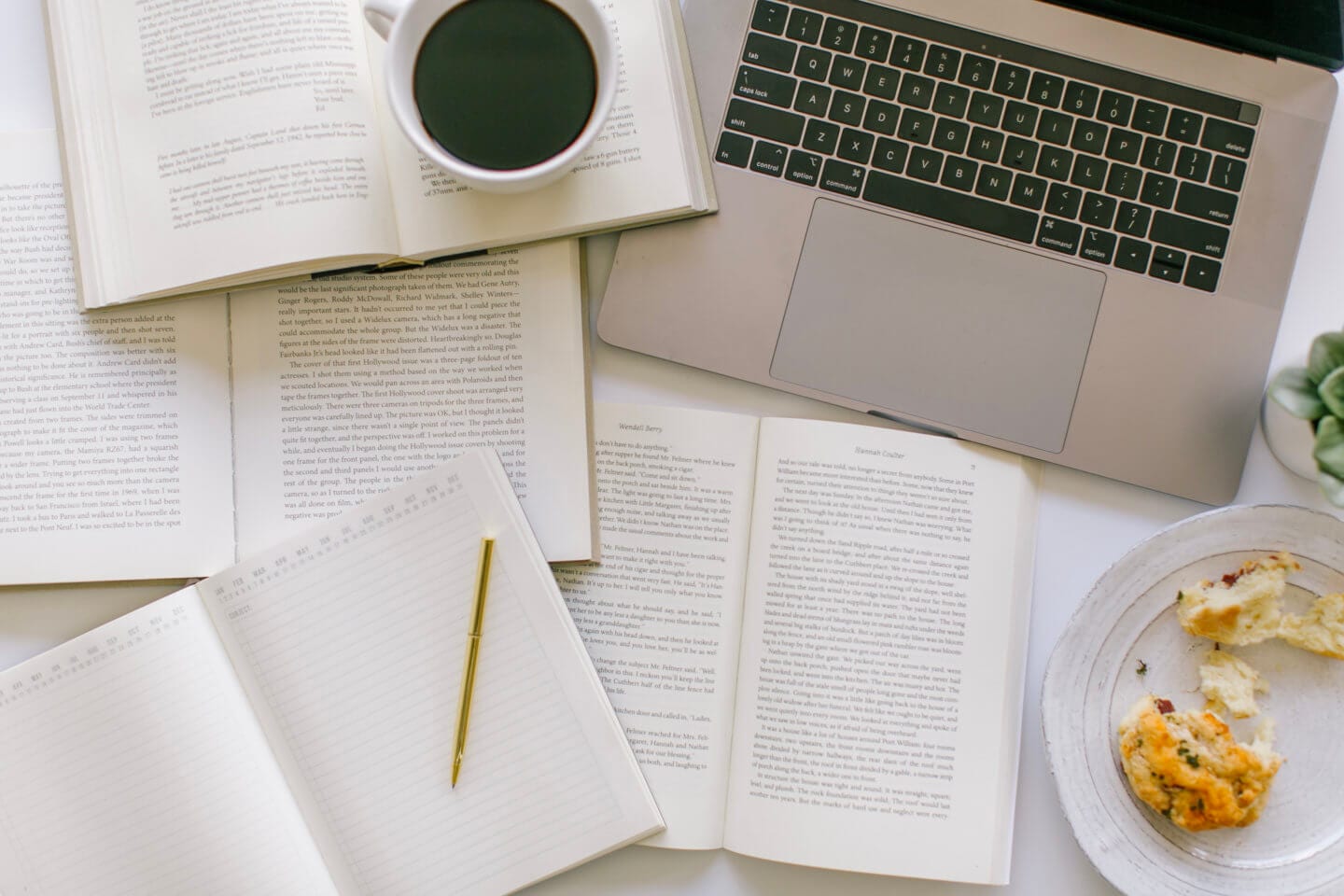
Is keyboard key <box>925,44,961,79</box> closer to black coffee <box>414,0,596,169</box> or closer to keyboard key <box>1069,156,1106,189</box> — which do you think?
keyboard key <box>1069,156,1106,189</box>

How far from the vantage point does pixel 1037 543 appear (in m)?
0.71

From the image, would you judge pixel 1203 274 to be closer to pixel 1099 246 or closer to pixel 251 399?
pixel 1099 246

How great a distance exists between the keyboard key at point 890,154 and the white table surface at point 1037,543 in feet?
0.57

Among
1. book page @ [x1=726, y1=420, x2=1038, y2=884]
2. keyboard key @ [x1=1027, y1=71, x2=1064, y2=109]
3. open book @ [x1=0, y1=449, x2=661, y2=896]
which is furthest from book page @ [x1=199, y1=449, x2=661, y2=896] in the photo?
keyboard key @ [x1=1027, y1=71, x2=1064, y2=109]

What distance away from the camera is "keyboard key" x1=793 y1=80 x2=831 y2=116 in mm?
689

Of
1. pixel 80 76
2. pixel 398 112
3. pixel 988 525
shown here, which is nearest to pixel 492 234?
pixel 398 112

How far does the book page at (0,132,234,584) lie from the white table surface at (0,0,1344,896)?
0.03 metres

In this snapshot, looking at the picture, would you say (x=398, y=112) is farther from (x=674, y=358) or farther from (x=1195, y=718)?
(x=1195, y=718)

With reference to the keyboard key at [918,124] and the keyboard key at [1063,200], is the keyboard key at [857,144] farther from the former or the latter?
the keyboard key at [1063,200]

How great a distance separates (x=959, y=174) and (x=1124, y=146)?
0.12 metres

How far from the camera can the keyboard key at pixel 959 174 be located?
2.26 ft

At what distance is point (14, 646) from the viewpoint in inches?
27.5

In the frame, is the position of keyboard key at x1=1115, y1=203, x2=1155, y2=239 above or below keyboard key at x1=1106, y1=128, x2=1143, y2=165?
below

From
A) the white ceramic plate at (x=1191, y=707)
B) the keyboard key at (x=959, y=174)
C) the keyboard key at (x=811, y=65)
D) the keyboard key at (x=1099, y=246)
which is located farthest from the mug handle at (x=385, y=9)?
the white ceramic plate at (x=1191, y=707)
